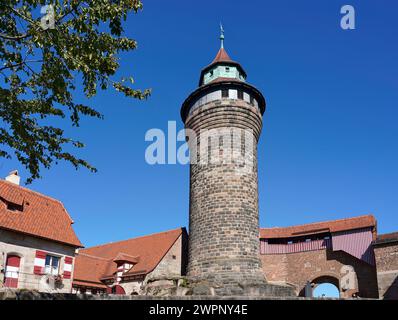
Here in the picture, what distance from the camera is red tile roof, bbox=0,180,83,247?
687 inches

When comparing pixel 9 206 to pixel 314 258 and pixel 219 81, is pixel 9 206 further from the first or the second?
pixel 314 258

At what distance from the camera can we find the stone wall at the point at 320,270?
23312mm

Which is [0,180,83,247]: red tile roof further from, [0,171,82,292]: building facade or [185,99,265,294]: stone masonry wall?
[185,99,265,294]: stone masonry wall

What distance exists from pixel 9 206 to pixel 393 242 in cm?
1983

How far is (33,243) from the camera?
1769 centimetres

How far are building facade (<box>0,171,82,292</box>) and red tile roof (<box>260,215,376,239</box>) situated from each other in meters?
14.0

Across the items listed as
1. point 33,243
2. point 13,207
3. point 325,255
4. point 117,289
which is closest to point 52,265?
point 33,243

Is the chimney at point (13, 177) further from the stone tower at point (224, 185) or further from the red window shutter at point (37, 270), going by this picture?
the stone tower at point (224, 185)

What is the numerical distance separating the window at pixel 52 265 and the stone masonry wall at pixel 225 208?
A: 248 inches

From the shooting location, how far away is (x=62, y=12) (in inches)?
300

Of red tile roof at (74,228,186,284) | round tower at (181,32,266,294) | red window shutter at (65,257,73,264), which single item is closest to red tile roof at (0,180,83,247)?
red window shutter at (65,257,73,264)

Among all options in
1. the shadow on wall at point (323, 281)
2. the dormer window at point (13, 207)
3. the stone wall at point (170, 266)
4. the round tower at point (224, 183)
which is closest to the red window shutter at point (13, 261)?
the dormer window at point (13, 207)
